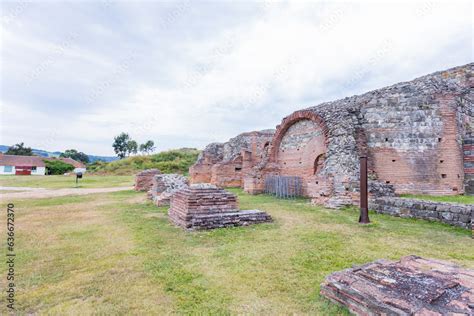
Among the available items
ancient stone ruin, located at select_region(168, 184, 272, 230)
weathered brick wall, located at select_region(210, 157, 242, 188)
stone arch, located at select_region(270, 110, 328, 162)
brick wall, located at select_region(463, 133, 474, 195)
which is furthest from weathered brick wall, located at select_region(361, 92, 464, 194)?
weathered brick wall, located at select_region(210, 157, 242, 188)

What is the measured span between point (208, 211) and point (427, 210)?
218 inches

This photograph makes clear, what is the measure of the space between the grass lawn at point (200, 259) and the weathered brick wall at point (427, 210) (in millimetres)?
236

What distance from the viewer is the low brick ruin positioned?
2283mm

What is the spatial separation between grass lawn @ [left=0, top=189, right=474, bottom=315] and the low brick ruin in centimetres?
20

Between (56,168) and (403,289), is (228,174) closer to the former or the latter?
(403,289)

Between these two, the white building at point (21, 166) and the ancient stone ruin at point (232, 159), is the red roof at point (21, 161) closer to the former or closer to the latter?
the white building at point (21, 166)

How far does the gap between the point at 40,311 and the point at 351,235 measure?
16.9ft

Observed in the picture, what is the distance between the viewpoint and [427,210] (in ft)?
22.1

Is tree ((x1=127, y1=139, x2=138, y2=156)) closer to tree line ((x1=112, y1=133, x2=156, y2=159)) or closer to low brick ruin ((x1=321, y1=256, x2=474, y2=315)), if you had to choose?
tree line ((x1=112, y1=133, x2=156, y2=159))

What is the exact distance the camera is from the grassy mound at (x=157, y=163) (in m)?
35.8

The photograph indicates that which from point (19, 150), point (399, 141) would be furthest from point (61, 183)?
point (19, 150)

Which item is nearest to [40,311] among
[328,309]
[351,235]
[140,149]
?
[328,309]

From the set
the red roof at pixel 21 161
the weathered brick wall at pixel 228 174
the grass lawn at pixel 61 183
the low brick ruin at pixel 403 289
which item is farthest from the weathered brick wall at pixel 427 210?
A: the red roof at pixel 21 161

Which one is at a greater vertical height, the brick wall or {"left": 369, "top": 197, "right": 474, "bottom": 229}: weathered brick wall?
the brick wall
